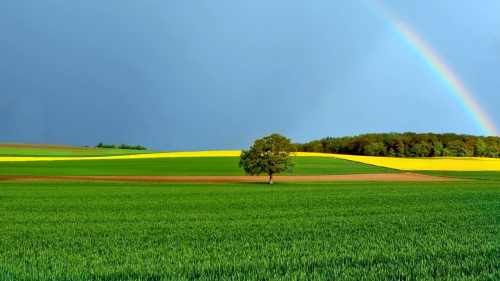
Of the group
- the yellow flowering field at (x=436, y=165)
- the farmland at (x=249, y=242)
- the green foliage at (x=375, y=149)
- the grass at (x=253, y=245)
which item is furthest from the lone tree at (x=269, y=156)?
the green foliage at (x=375, y=149)

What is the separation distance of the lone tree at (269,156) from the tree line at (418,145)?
61.8 metres

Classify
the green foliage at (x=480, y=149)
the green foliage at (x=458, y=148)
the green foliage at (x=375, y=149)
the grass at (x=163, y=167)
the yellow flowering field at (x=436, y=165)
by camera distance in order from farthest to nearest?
the green foliage at (x=480, y=149) → the green foliage at (x=458, y=148) → the green foliage at (x=375, y=149) → the yellow flowering field at (x=436, y=165) → the grass at (x=163, y=167)

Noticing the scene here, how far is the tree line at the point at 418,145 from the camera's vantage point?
10200 cm

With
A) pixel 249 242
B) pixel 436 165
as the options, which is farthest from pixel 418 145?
pixel 249 242

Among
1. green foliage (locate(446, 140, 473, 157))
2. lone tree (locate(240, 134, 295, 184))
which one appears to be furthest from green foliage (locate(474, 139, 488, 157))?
lone tree (locate(240, 134, 295, 184))

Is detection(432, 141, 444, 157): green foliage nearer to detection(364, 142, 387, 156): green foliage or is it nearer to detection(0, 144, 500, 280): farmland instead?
detection(364, 142, 387, 156): green foliage

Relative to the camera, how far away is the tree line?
335 feet

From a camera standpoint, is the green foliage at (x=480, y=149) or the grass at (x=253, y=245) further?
the green foliage at (x=480, y=149)

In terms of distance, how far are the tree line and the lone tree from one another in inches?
2435

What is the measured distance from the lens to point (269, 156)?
42875 millimetres

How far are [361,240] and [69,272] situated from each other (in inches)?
256

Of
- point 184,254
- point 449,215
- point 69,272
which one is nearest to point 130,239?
point 184,254

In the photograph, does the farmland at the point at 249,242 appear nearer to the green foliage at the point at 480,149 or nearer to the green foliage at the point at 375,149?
the green foliage at the point at 375,149

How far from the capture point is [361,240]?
9594 mm
